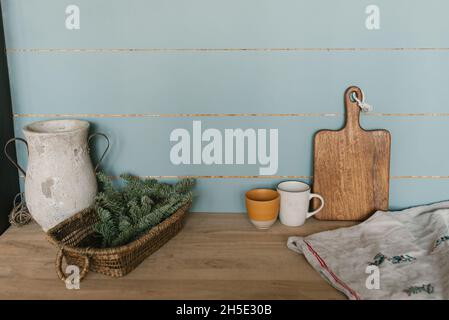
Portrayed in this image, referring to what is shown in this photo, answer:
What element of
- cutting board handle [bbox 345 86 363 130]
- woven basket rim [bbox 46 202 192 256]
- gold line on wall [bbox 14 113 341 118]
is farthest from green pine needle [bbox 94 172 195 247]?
cutting board handle [bbox 345 86 363 130]

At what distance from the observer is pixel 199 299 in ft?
2.71

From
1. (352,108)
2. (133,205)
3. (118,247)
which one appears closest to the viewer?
(118,247)

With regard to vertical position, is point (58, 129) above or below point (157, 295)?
above

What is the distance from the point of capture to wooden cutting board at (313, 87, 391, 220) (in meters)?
1.11

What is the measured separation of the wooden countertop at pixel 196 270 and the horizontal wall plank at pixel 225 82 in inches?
11.4

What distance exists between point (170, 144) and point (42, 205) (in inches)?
12.4

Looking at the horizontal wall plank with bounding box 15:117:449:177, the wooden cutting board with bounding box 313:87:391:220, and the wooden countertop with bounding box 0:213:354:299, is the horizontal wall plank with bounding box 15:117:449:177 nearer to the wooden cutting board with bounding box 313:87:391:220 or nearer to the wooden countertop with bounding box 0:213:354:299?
the wooden cutting board with bounding box 313:87:391:220

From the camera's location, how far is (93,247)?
3.06 feet

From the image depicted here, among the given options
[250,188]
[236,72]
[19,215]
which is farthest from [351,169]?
[19,215]

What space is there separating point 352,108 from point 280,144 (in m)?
0.18

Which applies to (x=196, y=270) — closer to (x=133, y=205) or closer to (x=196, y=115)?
(x=133, y=205)
